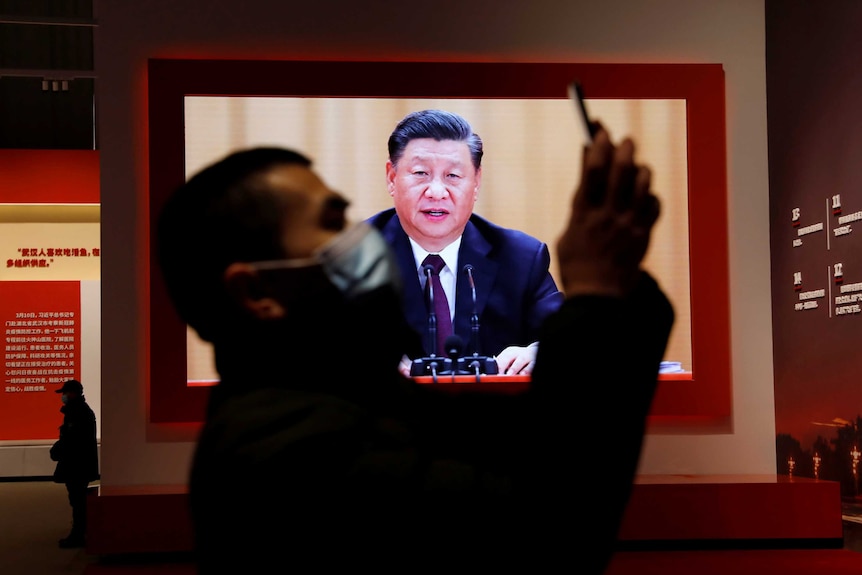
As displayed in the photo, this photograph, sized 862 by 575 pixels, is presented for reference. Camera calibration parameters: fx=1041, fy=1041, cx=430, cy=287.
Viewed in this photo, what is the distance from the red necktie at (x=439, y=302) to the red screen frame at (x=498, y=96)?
1.08 m

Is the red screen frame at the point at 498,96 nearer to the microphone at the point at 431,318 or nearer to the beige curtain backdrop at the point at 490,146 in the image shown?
the beige curtain backdrop at the point at 490,146

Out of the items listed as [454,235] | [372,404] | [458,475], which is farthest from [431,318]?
[458,475]

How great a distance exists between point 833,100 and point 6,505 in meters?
8.74

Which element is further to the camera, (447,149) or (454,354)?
(447,149)

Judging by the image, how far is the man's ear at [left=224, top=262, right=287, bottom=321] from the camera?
1.01 meters

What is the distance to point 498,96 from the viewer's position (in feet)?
22.1

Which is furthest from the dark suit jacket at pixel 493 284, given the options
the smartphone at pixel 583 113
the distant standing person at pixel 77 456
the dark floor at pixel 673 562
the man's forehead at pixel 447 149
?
the smartphone at pixel 583 113

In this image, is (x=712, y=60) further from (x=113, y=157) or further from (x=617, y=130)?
(x=113, y=157)

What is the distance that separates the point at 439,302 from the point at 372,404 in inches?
220

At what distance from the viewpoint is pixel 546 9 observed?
691 centimetres

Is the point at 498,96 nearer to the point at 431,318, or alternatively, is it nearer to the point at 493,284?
the point at 493,284

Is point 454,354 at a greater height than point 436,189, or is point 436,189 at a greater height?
point 436,189

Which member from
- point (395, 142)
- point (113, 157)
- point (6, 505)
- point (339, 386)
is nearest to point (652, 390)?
point (339, 386)

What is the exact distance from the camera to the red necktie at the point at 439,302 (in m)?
6.54
